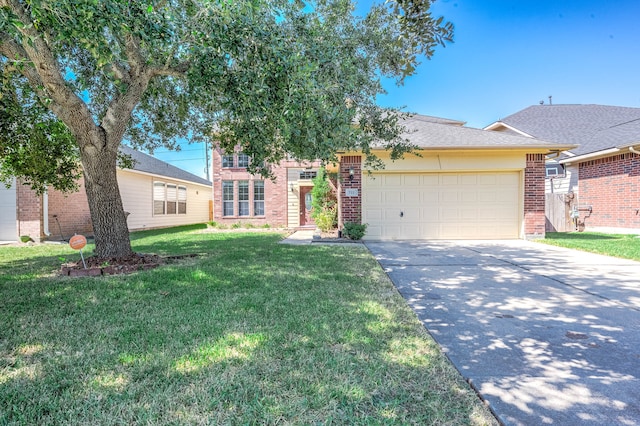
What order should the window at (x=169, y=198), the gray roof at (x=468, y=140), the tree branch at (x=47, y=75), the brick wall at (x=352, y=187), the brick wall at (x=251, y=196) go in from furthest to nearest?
1. the window at (x=169, y=198)
2. the brick wall at (x=251, y=196)
3. the brick wall at (x=352, y=187)
4. the gray roof at (x=468, y=140)
5. the tree branch at (x=47, y=75)

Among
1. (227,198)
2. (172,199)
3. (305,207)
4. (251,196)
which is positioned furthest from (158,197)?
(305,207)

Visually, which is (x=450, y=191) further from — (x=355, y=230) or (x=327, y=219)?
(x=327, y=219)

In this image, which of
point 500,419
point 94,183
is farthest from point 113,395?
point 94,183

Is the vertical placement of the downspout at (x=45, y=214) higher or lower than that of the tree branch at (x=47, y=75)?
lower

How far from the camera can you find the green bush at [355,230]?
9680 millimetres

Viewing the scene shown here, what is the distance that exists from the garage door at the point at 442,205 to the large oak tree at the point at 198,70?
10.3 ft

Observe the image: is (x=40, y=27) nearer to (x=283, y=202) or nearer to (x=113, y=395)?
(x=113, y=395)

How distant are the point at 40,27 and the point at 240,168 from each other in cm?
1218

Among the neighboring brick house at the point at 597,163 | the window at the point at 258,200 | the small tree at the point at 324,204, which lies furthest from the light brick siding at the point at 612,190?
the window at the point at 258,200

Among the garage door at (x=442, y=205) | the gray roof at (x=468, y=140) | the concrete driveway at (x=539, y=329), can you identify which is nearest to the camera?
the concrete driveway at (x=539, y=329)

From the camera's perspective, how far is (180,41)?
4.12 m

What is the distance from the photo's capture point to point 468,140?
9984mm

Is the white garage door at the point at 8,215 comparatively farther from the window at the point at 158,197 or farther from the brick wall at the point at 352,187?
the brick wall at the point at 352,187

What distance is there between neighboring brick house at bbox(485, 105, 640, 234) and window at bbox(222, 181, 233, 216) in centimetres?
1456
